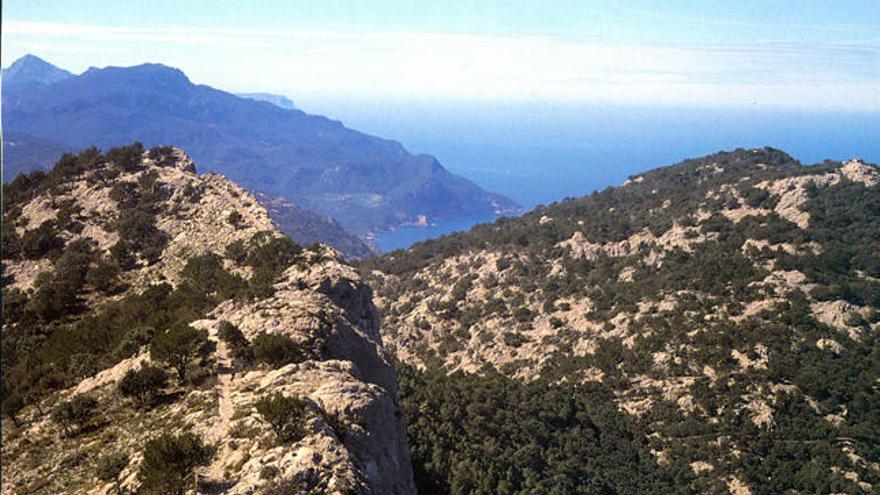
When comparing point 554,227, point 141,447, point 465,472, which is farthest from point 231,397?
point 554,227

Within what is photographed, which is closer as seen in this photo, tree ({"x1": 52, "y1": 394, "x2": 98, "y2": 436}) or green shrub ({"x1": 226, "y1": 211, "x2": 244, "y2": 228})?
tree ({"x1": 52, "y1": 394, "x2": 98, "y2": 436})

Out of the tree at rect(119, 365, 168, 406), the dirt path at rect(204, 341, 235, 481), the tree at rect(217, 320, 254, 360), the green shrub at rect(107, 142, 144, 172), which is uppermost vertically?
the green shrub at rect(107, 142, 144, 172)

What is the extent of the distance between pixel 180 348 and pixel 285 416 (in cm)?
977

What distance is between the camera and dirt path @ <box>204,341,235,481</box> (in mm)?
16984

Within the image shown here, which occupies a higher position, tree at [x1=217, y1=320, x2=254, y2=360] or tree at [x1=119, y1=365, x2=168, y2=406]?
tree at [x1=217, y1=320, x2=254, y2=360]

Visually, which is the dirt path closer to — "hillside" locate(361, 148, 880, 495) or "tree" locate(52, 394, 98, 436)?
"tree" locate(52, 394, 98, 436)

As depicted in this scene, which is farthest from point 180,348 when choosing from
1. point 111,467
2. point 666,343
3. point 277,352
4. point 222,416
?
point 666,343

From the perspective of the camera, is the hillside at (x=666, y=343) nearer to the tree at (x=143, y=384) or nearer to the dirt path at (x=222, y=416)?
the dirt path at (x=222, y=416)

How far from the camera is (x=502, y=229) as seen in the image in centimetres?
10794

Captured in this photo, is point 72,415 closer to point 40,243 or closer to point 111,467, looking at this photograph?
point 111,467

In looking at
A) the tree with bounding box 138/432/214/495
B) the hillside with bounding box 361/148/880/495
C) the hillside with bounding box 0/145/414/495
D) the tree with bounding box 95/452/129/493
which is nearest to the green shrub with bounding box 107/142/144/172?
the hillside with bounding box 0/145/414/495

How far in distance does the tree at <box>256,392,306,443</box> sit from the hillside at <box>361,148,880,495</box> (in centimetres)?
2065

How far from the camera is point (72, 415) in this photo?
887 inches

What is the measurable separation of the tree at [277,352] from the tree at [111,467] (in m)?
6.47
